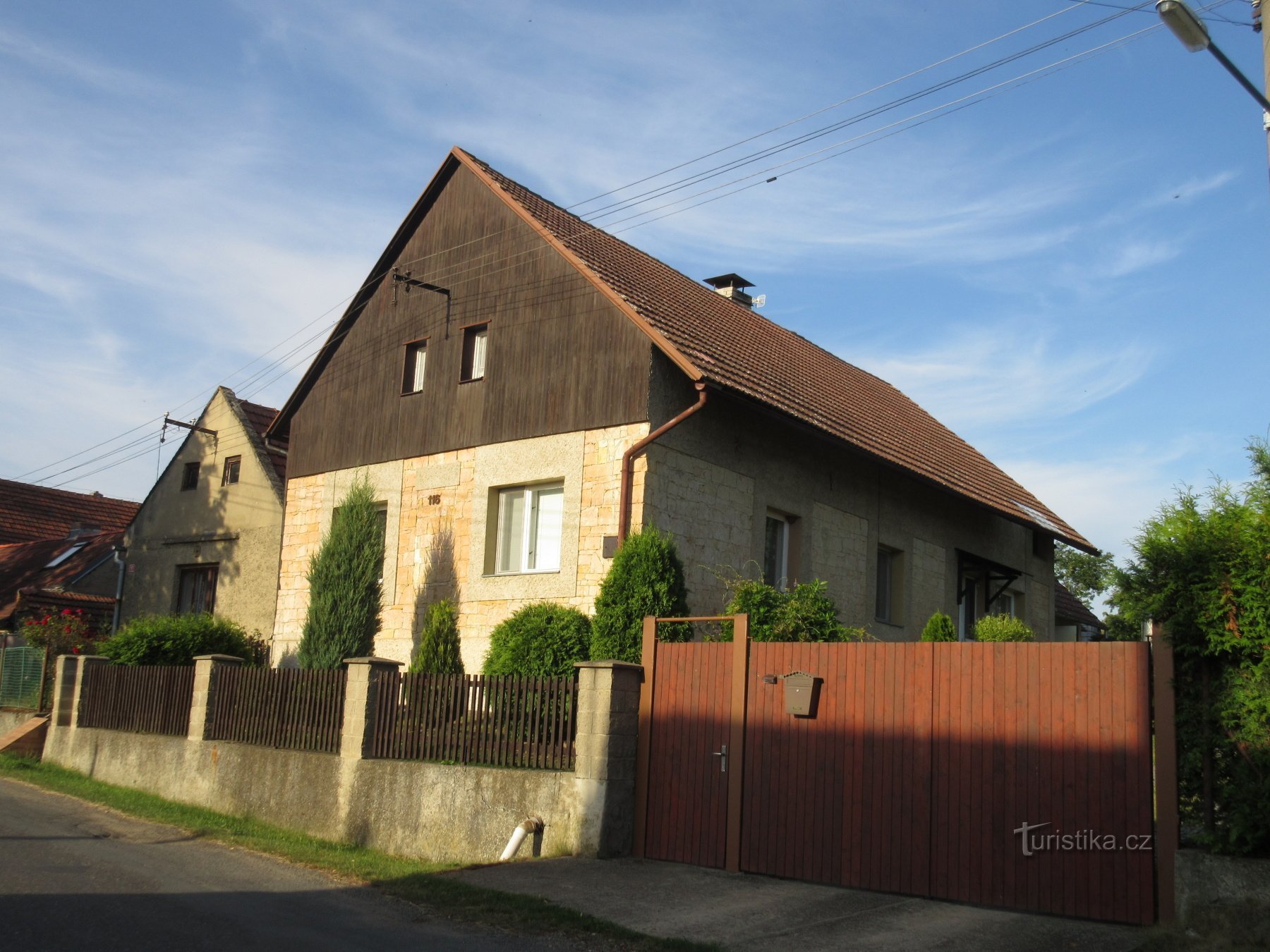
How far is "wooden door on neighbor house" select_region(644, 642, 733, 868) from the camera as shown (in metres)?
10.6

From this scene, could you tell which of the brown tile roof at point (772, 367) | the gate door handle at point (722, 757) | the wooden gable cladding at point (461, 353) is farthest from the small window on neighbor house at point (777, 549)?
the gate door handle at point (722, 757)

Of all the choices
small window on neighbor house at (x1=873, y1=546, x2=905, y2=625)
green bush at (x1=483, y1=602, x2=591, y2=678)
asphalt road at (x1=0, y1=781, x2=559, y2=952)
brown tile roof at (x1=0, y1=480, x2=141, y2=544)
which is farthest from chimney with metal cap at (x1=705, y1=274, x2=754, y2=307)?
brown tile roof at (x1=0, y1=480, x2=141, y2=544)

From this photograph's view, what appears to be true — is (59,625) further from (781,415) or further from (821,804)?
(821,804)

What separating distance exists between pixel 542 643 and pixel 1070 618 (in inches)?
670

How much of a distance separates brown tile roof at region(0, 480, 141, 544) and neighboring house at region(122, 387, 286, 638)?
12.0 meters

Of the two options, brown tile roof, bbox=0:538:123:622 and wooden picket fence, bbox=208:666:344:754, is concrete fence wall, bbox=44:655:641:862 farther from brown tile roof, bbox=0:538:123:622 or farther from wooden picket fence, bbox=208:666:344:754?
brown tile roof, bbox=0:538:123:622

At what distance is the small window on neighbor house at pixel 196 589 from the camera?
2181cm

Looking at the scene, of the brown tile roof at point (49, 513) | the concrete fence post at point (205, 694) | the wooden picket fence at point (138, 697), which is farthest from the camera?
the brown tile roof at point (49, 513)

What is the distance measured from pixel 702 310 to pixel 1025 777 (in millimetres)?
11033

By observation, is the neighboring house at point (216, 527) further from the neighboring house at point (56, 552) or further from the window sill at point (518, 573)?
the window sill at point (518, 573)

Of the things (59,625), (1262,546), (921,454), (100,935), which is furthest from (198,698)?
(1262,546)

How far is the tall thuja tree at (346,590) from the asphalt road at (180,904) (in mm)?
4092

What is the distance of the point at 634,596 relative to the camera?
13164 millimetres

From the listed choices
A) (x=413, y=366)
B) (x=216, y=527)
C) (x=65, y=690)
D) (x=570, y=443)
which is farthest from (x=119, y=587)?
(x=570, y=443)
